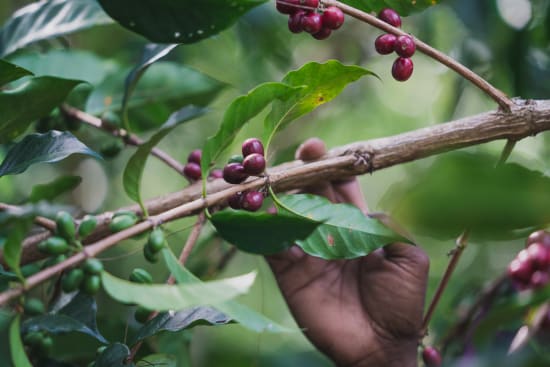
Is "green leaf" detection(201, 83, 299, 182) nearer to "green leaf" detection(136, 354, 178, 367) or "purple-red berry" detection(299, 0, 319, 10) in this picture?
"purple-red berry" detection(299, 0, 319, 10)

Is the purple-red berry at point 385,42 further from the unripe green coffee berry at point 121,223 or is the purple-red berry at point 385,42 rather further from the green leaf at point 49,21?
the green leaf at point 49,21

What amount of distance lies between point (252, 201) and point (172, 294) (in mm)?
364

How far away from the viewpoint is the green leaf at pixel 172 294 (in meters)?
0.72

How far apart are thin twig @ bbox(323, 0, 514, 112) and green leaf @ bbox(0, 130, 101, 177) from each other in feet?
1.63

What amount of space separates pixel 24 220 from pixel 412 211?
0.49 metres

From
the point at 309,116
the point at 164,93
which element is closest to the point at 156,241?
the point at 164,93

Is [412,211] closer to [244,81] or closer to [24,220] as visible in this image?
[24,220]

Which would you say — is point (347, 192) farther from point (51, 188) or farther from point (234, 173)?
point (51, 188)

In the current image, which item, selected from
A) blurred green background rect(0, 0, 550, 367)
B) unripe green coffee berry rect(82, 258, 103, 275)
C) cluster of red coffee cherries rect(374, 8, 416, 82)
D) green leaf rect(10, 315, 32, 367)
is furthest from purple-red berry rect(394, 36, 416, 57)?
green leaf rect(10, 315, 32, 367)

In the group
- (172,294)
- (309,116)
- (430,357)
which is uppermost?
(172,294)

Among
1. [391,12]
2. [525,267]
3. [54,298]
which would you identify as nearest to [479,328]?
[525,267]

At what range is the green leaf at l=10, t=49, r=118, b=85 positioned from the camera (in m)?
1.67

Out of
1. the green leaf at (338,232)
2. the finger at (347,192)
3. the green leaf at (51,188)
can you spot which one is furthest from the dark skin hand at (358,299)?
the green leaf at (51,188)

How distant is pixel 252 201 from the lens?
108cm
